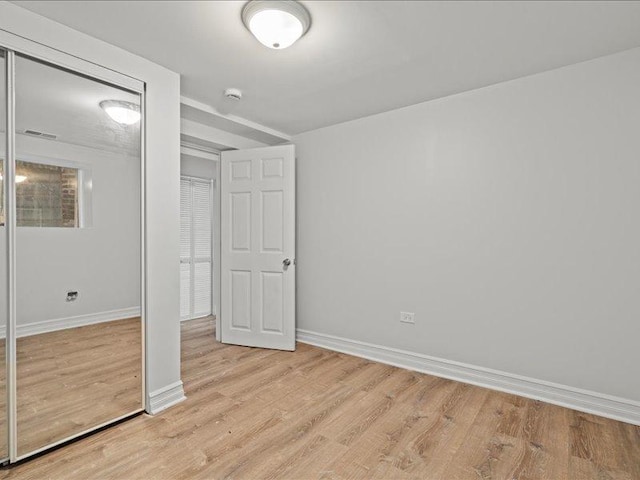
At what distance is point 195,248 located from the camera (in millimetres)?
4789

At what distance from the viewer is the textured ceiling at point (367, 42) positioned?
6.01ft

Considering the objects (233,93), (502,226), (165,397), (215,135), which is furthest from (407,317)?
(215,135)

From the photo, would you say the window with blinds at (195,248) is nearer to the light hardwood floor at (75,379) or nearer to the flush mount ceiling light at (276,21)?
the light hardwood floor at (75,379)

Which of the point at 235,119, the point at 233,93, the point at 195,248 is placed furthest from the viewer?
the point at 195,248

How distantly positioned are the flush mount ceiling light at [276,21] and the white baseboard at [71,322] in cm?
192

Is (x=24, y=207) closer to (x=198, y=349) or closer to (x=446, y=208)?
(x=198, y=349)

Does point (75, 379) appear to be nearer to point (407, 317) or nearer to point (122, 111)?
point (122, 111)

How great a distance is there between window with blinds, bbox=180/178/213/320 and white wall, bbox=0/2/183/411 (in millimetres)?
2212

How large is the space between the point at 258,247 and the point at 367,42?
228cm

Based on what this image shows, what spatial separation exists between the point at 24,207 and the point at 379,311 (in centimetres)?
282

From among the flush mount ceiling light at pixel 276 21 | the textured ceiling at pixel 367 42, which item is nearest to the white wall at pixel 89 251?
the textured ceiling at pixel 367 42

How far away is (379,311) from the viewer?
3363 mm

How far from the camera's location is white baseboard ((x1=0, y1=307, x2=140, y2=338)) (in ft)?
6.03

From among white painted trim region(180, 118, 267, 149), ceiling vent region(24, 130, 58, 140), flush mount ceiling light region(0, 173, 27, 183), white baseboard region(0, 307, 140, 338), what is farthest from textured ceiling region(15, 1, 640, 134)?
white baseboard region(0, 307, 140, 338)
